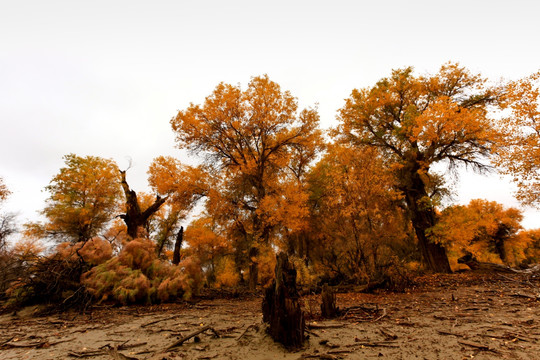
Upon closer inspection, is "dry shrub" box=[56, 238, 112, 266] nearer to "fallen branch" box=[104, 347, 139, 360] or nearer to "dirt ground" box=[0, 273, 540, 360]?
"dirt ground" box=[0, 273, 540, 360]

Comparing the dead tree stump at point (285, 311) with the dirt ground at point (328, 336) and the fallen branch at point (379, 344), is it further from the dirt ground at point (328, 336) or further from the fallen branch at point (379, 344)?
the fallen branch at point (379, 344)

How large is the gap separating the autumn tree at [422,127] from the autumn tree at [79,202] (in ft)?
68.9

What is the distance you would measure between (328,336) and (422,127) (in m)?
12.8

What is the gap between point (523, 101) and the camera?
1165 cm

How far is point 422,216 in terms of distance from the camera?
14.4 meters

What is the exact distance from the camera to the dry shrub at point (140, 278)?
805cm

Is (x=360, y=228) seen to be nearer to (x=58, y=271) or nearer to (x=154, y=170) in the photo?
(x=58, y=271)

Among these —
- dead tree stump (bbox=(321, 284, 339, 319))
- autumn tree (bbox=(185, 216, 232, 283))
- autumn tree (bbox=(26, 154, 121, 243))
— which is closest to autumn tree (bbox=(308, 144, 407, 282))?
dead tree stump (bbox=(321, 284, 339, 319))

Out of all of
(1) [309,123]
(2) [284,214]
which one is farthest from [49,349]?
(1) [309,123]

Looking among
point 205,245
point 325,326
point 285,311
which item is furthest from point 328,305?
point 205,245

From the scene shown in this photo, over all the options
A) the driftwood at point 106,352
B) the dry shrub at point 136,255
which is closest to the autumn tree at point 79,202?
the dry shrub at point 136,255

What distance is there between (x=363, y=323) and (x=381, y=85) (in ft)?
51.2

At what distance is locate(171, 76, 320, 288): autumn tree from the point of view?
558 inches

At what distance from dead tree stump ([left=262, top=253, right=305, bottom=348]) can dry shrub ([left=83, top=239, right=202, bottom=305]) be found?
640 cm
